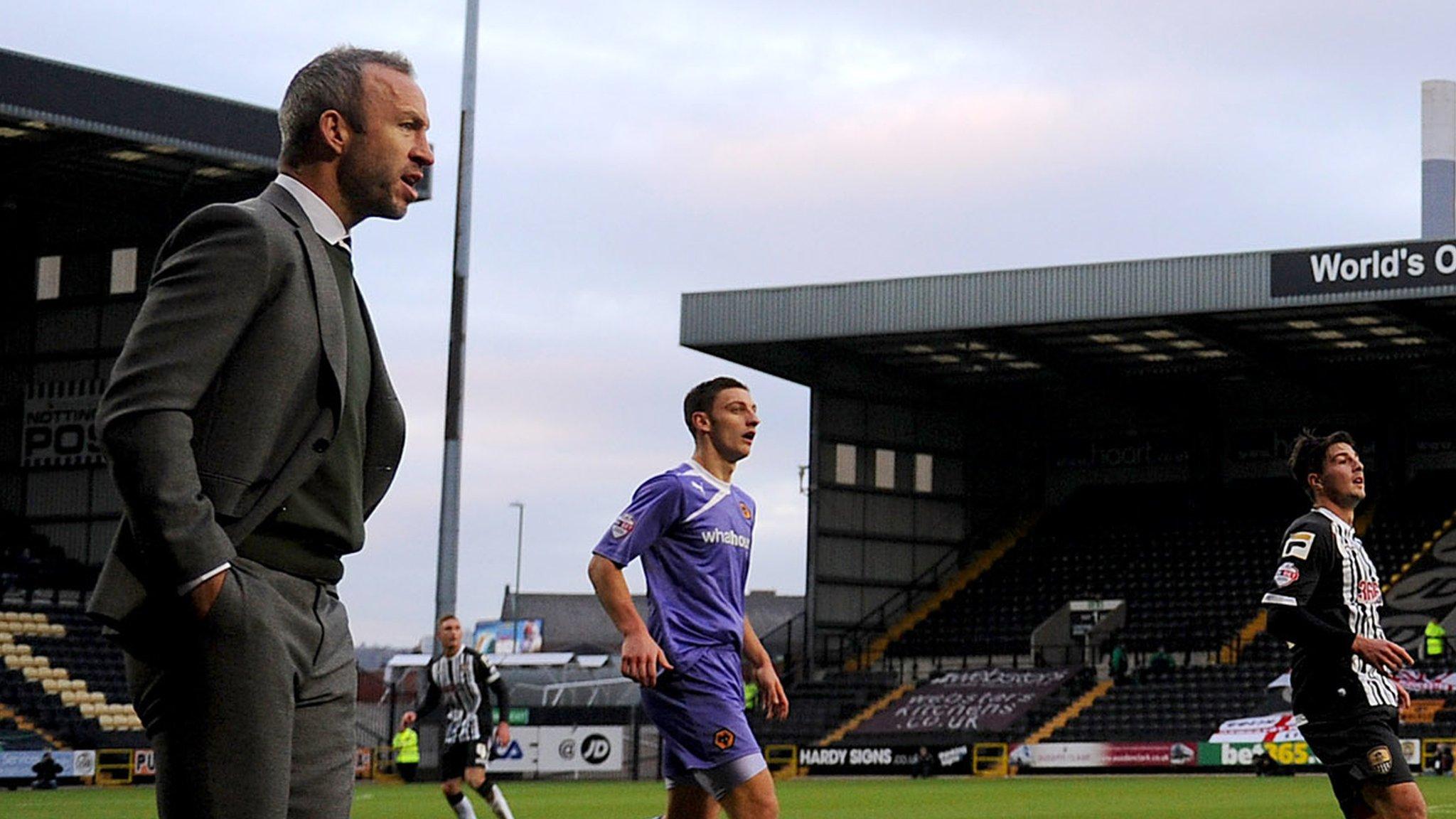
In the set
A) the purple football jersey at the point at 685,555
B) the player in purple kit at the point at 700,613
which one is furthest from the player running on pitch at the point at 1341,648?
the purple football jersey at the point at 685,555

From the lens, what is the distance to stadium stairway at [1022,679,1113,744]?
41.2 metres

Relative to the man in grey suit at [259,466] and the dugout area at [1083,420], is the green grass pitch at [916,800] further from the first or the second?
the man in grey suit at [259,466]

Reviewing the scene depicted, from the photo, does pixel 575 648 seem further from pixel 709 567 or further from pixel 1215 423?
pixel 709 567

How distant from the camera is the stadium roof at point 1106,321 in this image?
41.6 m

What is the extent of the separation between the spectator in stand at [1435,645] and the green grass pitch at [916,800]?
726 centimetres

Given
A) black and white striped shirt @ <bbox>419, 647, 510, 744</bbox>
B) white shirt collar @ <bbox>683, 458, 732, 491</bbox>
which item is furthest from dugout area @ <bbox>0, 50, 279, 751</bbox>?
white shirt collar @ <bbox>683, 458, 732, 491</bbox>

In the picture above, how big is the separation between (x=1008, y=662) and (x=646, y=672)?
3951cm

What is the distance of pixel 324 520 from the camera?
4094mm

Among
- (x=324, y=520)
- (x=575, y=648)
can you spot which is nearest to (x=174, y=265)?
(x=324, y=520)

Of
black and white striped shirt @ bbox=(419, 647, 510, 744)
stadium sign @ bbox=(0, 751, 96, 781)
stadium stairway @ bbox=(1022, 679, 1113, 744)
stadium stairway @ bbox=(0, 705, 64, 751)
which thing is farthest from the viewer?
stadium stairway @ bbox=(1022, 679, 1113, 744)

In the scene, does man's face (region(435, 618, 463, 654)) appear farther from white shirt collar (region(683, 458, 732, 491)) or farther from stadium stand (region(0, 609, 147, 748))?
stadium stand (region(0, 609, 147, 748))

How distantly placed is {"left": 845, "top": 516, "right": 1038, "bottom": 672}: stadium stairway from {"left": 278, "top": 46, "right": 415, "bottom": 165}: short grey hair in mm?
44681

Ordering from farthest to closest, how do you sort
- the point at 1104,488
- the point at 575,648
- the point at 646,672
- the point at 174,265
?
the point at 575,648
the point at 1104,488
the point at 646,672
the point at 174,265

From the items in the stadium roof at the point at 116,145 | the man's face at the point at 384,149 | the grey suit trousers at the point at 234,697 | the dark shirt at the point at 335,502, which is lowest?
the grey suit trousers at the point at 234,697
